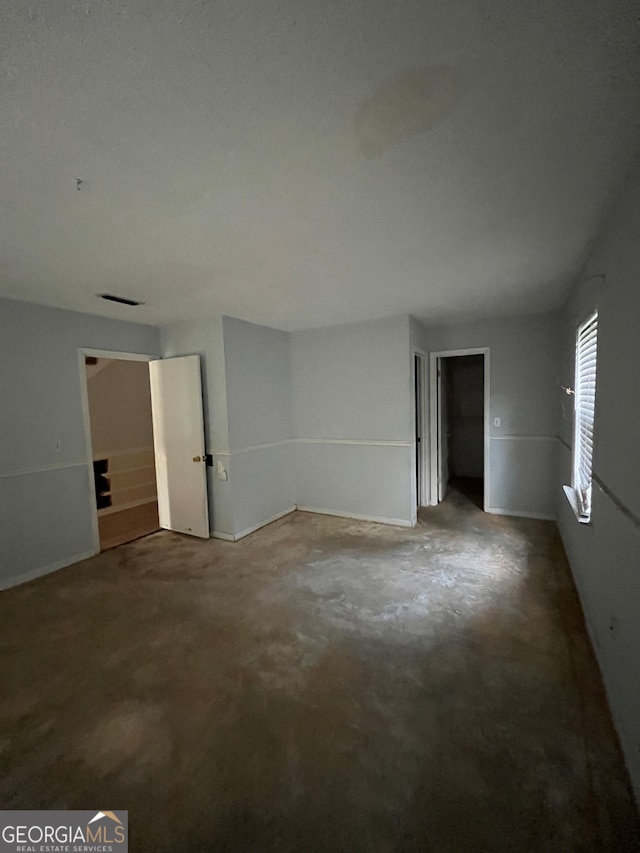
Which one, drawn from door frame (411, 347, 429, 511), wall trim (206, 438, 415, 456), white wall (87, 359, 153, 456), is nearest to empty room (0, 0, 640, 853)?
wall trim (206, 438, 415, 456)

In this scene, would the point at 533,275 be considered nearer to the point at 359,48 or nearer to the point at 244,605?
the point at 359,48

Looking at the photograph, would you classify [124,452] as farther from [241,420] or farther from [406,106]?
[406,106]

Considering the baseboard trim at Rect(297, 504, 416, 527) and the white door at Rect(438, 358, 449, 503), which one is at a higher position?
the white door at Rect(438, 358, 449, 503)

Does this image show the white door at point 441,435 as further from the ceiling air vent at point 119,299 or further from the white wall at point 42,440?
the white wall at point 42,440

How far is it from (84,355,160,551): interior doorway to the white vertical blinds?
453 cm

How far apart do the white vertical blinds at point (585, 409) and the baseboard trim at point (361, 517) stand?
1.79 meters

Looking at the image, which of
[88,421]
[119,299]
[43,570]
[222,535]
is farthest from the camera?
[222,535]

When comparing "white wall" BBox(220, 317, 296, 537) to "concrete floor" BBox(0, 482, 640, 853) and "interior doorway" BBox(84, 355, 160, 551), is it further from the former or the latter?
"interior doorway" BBox(84, 355, 160, 551)

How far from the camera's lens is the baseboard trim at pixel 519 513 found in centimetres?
417

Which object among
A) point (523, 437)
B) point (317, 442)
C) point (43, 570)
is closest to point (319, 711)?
point (43, 570)

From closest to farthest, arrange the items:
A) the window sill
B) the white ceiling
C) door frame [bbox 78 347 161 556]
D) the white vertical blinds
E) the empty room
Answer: the white ceiling → the empty room → the window sill → the white vertical blinds → door frame [bbox 78 347 161 556]

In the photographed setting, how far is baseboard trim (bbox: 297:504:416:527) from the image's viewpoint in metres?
4.19

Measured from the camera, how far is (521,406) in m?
4.23

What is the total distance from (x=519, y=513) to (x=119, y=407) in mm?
5694
